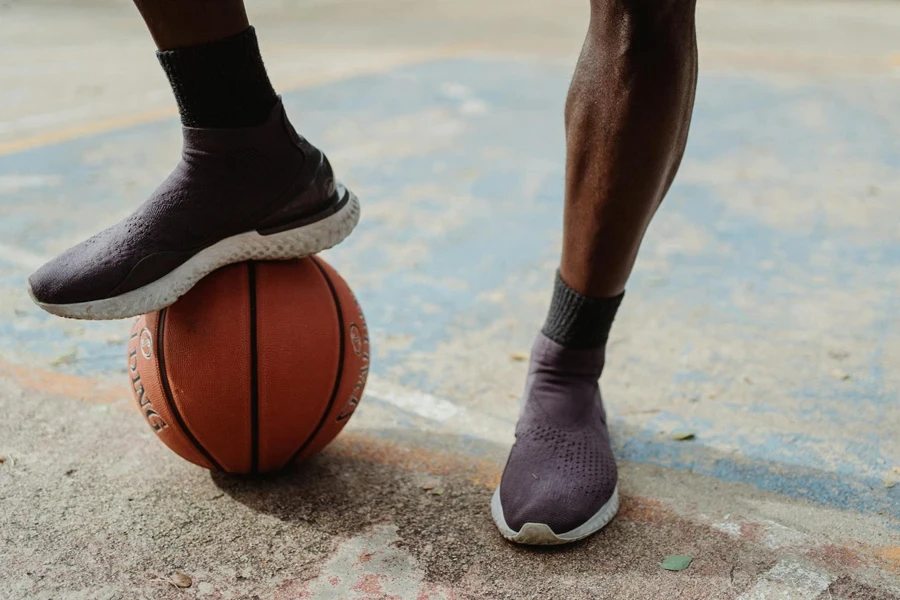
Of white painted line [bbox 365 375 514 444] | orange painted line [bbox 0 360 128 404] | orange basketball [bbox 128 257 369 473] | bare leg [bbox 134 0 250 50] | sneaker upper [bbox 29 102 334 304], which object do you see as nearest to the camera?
bare leg [bbox 134 0 250 50]

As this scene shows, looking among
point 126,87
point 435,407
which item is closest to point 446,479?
point 435,407

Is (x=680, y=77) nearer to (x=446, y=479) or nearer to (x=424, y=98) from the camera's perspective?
(x=446, y=479)

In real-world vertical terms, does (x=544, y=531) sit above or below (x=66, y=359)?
above

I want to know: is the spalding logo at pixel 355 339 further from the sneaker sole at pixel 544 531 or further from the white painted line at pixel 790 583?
the white painted line at pixel 790 583

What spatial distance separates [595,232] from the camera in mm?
2004

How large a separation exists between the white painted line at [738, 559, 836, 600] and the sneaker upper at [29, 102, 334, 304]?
1.22 metres

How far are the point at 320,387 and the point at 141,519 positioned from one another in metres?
0.47

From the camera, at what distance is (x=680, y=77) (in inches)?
73.3

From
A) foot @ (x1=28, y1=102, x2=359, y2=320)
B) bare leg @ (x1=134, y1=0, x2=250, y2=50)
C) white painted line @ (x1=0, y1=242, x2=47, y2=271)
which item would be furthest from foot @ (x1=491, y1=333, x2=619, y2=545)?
white painted line @ (x1=0, y1=242, x2=47, y2=271)

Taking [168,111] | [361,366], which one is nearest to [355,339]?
[361,366]

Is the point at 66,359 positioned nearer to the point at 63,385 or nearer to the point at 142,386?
the point at 63,385

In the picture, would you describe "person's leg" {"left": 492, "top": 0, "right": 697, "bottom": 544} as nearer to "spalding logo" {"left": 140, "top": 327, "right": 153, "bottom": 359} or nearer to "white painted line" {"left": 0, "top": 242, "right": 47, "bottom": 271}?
"spalding logo" {"left": 140, "top": 327, "right": 153, "bottom": 359}

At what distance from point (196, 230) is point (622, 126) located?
0.90 metres

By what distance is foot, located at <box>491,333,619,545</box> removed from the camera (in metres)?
1.89
